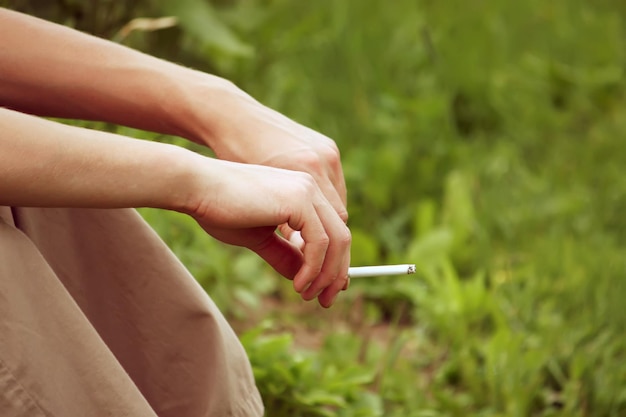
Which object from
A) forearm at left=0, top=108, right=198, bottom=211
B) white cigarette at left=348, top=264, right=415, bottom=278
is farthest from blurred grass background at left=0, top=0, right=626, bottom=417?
forearm at left=0, top=108, right=198, bottom=211

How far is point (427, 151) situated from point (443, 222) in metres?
0.31

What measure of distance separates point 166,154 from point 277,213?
13 centimetres

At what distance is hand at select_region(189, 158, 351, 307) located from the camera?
1.05m

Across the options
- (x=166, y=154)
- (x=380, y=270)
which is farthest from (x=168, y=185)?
(x=380, y=270)

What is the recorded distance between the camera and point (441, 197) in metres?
2.83

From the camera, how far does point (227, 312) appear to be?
2.22 meters

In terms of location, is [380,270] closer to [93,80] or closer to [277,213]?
[277,213]

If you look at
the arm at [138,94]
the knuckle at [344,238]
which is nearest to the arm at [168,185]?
the knuckle at [344,238]

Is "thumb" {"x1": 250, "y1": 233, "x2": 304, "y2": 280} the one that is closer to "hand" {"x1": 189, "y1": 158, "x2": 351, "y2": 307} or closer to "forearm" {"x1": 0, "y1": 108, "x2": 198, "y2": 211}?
"hand" {"x1": 189, "y1": 158, "x2": 351, "y2": 307}

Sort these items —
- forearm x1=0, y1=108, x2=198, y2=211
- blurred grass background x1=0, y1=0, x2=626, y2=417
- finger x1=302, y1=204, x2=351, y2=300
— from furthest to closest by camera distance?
blurred grass background x1=0, y1=0, x2=626, y2=417 → finger x1=302, y1=204, x2=351, y2=300 → forearm x1=0, y1=108, x2=198, y2=211

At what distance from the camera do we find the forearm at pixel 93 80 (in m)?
1.22

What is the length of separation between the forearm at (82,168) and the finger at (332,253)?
0.52 ft

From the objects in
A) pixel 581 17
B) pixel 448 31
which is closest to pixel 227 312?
pixel 448 31

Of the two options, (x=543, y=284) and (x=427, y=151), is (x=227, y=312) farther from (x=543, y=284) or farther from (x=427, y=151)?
(x=427, y=151)
